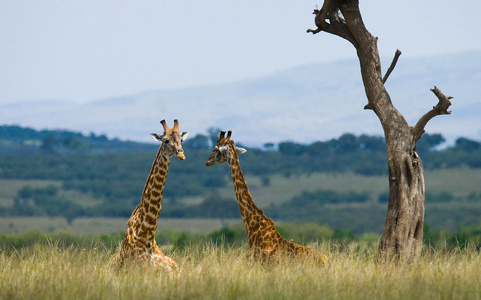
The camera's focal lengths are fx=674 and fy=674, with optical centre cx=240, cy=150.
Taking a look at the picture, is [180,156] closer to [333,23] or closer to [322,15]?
[322,15]

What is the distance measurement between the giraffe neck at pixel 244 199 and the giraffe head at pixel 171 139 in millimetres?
988

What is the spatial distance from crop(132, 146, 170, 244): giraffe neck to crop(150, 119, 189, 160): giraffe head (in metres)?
0.22

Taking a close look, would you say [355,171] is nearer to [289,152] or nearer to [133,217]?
[289,152]

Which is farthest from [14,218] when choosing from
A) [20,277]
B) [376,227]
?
[20,277]

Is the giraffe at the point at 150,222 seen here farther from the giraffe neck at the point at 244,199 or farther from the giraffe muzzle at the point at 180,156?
the giraffe neck at the point at 244,199

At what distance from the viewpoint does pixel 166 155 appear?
10000mm

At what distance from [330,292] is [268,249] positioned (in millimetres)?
1549

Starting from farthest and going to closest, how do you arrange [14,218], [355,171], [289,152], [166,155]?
[289,152] < [355,171] < [14,218] < [166,155]

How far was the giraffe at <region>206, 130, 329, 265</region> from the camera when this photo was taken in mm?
10594

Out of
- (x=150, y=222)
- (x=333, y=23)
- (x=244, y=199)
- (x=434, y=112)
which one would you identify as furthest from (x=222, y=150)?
(x=434, y=112)

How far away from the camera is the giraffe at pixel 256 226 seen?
10.6m

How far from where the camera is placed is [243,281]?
9.66 meters

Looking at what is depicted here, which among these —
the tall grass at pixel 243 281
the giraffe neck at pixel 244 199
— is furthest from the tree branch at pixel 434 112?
the giraffe neck at pixel 244 199

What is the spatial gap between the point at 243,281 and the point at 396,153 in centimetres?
385
